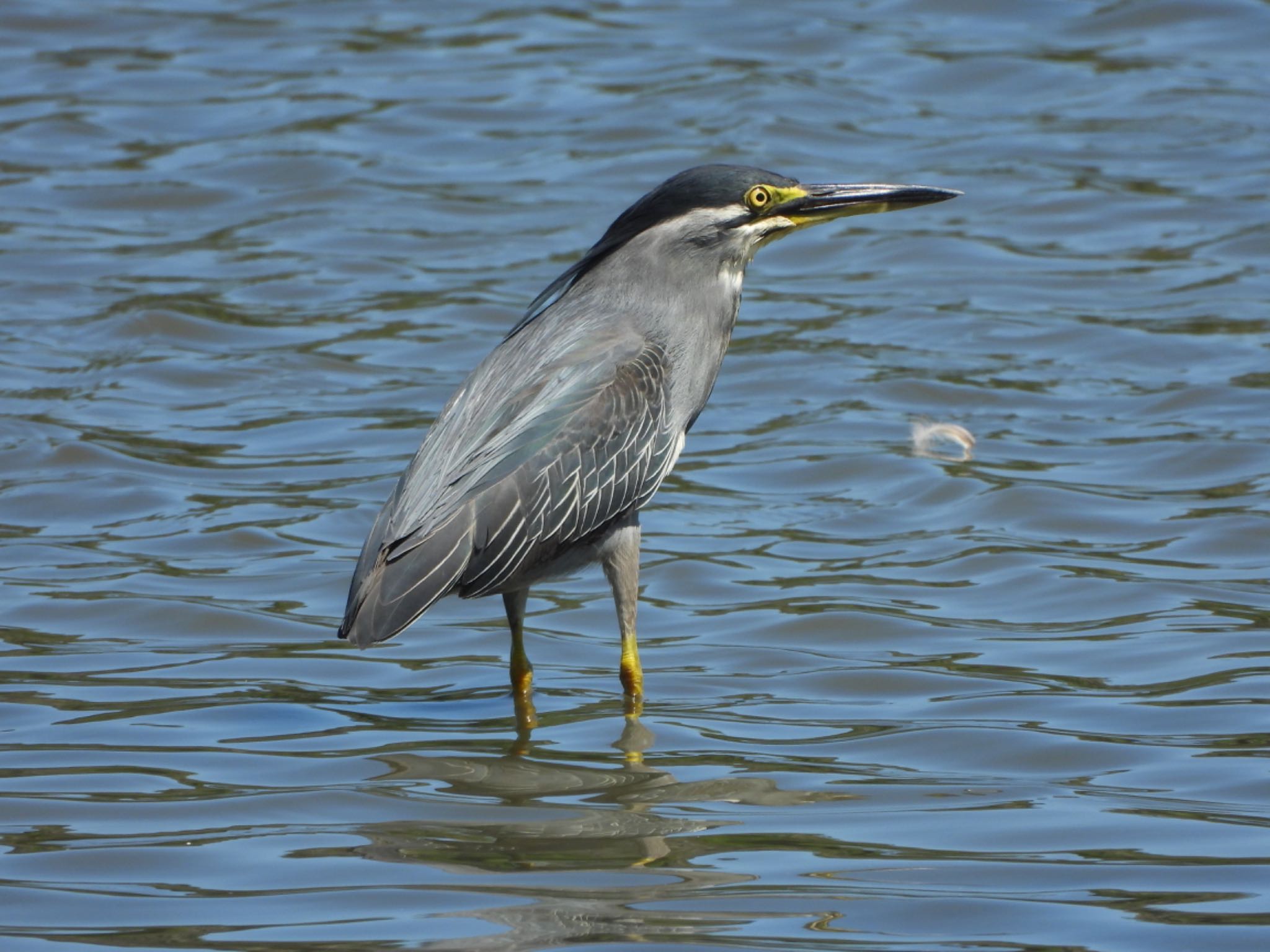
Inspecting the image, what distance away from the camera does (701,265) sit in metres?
7.34

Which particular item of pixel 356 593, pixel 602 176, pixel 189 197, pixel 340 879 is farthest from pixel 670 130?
pixel 340 879

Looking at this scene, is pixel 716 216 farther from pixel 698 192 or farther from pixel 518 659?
pixel 518 659

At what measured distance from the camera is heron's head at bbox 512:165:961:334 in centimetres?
731

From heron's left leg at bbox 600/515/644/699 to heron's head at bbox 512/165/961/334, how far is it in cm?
105

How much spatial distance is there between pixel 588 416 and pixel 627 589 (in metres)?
0.64

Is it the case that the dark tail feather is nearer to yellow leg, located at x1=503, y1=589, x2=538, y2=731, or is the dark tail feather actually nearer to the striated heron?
the striated heron

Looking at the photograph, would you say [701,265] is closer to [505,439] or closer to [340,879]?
[505,439]

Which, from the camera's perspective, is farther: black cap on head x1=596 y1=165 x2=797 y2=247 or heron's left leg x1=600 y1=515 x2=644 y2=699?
black cap on head x1=596 y1=165 x2=797 y2=247

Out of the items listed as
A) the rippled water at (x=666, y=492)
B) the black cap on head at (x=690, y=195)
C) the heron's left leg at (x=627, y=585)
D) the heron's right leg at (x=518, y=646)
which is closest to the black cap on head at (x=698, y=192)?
the black cap on head at (x=690, y=195)

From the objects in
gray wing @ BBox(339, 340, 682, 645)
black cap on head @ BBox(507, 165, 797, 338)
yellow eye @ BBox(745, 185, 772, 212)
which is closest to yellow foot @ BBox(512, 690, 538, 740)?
gray wing @ BBox(339, 340, 682, 645)

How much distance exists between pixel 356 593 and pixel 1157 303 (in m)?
6.95

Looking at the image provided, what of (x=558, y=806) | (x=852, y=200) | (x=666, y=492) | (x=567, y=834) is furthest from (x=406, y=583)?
(x=666, y=492)

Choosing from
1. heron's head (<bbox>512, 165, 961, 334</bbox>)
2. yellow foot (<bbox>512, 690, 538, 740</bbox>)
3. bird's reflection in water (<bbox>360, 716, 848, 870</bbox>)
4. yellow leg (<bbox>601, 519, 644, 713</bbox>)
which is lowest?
yellow foot (<bbox>512, 690, 538, 740</bbox>)

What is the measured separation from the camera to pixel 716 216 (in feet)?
24.1
